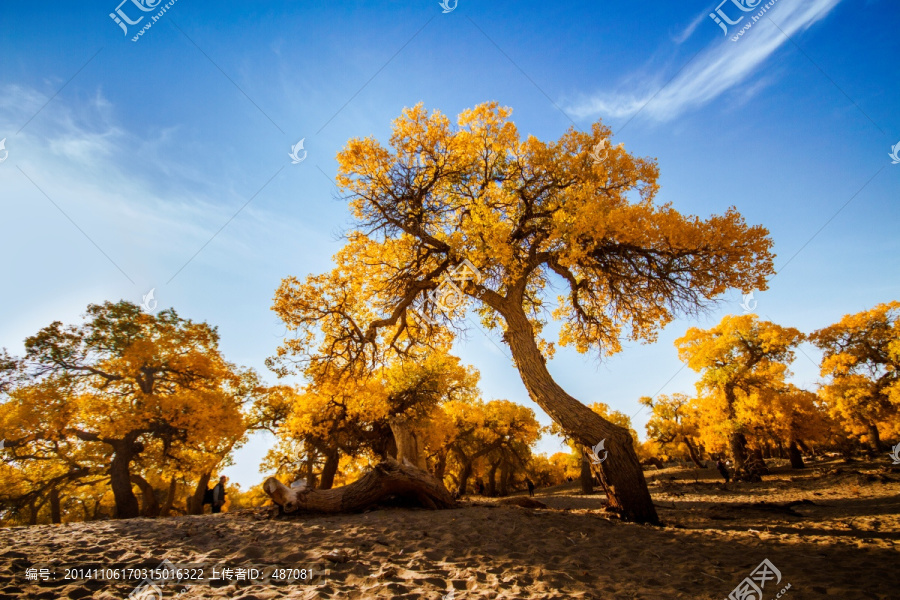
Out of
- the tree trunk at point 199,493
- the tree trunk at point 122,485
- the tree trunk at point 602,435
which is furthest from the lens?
the tree trunk at point 199,493

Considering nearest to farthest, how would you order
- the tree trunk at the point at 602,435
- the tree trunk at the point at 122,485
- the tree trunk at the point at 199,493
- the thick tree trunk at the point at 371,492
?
the thick tree trunk at the point at 371,492, the tree trunk at the point at 602,435, the tree trunk at the point at 122,485, the tree trunk at the point at 199,493

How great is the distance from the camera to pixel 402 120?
34.2 ft

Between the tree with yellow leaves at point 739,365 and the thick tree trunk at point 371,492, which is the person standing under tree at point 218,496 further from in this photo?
the tree with yellow leaves at point 739,365

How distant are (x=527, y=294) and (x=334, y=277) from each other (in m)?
6.29

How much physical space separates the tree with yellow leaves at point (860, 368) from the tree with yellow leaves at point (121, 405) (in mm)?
33731

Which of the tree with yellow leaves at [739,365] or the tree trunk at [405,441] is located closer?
the tree trunk at [405,441]

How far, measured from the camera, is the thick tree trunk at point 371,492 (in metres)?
7.16

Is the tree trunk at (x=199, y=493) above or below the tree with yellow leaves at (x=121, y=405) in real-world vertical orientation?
below

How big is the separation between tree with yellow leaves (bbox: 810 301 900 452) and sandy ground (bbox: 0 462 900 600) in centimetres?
2142

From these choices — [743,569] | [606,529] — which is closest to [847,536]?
[743,569]

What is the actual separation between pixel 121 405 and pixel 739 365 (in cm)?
3002

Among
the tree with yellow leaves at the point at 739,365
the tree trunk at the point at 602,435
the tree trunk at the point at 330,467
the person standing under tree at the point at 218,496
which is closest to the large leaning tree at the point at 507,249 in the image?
the tree trunk at the point at 602,435

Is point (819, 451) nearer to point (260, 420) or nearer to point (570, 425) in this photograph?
point (570, 425)

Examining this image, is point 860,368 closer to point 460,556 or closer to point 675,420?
point 675,420
